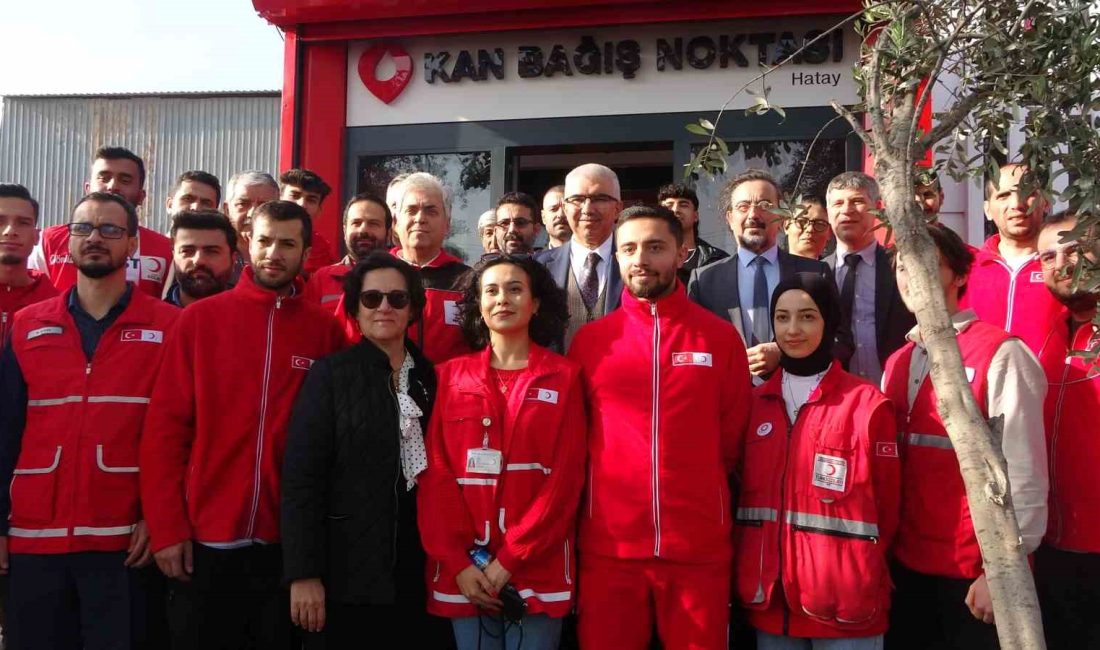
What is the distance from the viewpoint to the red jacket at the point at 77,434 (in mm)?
3693

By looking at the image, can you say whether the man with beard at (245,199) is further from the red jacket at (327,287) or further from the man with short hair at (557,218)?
the man with short hair at (557,218)

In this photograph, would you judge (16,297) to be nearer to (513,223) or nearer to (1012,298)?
A: (513,223)

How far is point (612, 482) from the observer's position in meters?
3.48

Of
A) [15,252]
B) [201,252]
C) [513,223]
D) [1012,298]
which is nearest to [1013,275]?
[1012,298]

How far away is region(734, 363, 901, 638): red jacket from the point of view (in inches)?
128

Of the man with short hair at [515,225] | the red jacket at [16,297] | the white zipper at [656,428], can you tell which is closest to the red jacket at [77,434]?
the red jacket at [16,297]

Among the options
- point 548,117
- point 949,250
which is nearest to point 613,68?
point 548,117

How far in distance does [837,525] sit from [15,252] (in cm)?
400

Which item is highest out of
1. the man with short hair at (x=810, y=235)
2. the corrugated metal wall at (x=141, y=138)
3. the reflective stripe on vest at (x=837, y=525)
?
the corrugated metal wall at (x=141, y=138)

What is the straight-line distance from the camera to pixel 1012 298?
429cm

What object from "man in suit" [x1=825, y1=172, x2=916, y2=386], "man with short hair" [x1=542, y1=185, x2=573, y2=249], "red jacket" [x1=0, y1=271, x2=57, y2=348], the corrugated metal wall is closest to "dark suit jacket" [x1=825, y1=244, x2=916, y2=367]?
"man in suit" [x1=825, y1=172, x2=916, y2=386]

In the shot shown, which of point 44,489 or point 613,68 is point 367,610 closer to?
point 44,489

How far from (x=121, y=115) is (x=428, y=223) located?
42.5ft

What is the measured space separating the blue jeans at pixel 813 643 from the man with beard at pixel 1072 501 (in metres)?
0.84
